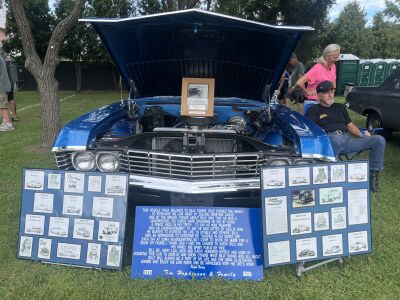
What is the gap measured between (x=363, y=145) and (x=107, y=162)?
9.46 feet

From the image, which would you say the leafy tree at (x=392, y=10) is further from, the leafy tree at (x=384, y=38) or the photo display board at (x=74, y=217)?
the photo display board at (x=74, y=217)

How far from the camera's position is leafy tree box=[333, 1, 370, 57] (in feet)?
147

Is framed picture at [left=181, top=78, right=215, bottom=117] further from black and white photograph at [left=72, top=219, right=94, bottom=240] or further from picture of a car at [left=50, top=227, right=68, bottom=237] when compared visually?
picture of a car at [left=50, top=227, right=68, bottom=237]

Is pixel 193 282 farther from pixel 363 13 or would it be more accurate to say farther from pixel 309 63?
pixel 363 13

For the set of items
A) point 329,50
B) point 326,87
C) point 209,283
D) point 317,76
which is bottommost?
point 209,283

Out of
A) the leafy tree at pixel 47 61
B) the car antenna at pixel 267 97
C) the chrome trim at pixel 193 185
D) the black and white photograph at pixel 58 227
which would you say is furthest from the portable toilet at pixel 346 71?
the black and white photograph at pixel 58 227

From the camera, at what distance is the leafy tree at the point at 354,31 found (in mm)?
44656

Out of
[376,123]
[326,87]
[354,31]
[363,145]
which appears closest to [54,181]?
[326,87]

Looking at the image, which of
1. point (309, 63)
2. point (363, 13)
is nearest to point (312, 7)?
point (309, 63)

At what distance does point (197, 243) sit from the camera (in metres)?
2.88

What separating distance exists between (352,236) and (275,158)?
80cm

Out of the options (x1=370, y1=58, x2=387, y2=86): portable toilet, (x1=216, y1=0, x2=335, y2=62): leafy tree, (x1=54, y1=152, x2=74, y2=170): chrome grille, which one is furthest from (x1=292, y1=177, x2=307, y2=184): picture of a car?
(x1=370, y1=58, x2=387, y2=86): portable toilet

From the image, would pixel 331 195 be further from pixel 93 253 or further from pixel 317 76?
pixel 317 76

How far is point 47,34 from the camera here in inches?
790
